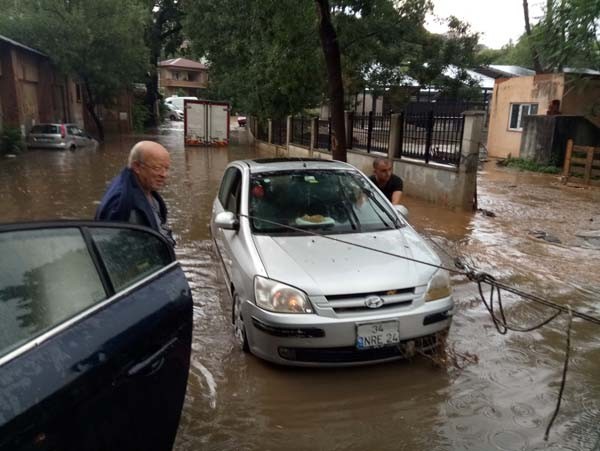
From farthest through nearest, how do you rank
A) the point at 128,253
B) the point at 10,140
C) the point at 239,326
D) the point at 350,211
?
1. the point at 10,140
2. the point at 350,211
3. the point at 239,326
4. the point at 128,253

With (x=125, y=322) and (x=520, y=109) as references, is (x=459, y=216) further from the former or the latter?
(x=520, y=109)

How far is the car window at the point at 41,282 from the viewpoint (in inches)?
66.9

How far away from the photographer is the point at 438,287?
3812 millimetres

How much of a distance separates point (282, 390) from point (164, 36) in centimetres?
4037

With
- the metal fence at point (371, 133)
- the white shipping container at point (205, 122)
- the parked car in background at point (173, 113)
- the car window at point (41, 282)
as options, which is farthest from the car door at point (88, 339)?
the parked car in background at point (173, 113)

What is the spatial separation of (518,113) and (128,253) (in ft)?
71.8

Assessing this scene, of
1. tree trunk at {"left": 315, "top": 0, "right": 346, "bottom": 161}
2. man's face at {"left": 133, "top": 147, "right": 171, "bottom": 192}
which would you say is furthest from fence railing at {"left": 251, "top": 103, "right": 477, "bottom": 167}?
man's face at {"left": 133, "top": 147, "right": 171, "bottom": 192}

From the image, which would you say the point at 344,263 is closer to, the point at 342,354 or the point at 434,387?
the point at 342,354

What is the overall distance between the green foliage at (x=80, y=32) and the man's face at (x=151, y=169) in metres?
23.5

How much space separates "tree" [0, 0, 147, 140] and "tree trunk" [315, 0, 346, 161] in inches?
729

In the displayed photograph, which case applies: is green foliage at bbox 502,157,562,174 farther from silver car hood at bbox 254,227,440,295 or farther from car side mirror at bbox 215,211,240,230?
car side mirror at bbox 215,211,240,230

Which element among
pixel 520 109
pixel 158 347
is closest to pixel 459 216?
pixel 158 347

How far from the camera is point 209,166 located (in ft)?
61.0

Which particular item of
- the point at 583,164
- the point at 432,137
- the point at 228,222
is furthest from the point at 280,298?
the point at 583,164
